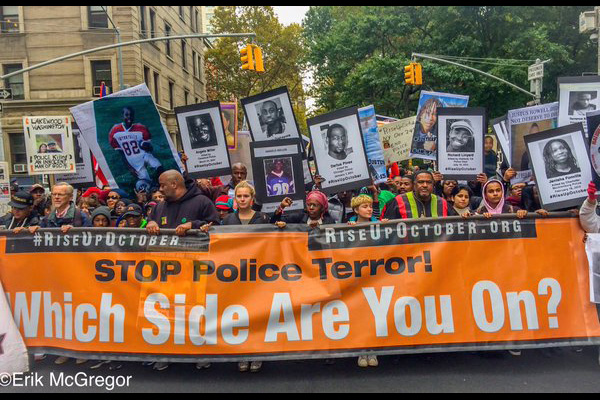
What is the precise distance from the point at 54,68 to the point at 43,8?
9.87 feet

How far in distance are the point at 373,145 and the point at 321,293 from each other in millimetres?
3444

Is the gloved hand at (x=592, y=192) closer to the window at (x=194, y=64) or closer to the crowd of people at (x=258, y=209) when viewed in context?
the crowd of people at (x=258, y=209)

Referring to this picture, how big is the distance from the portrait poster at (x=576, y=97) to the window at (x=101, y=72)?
24.4 metres

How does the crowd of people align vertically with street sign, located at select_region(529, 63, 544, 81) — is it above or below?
below

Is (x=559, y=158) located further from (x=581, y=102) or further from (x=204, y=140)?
(x=204, y=140)

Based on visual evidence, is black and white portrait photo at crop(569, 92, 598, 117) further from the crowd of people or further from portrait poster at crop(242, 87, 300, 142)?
A: portrait poster at crop(242, 87, 300, 142)

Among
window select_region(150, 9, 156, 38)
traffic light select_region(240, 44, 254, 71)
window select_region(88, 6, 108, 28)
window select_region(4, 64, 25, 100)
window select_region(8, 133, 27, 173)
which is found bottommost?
window select_region(8, 133, 27, 173)

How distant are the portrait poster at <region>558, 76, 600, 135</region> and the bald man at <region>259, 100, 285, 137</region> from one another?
10.8 ft

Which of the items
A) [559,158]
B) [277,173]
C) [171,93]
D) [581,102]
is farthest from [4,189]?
[171,93]

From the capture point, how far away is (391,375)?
4137 mm

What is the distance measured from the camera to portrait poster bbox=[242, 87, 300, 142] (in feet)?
19.5

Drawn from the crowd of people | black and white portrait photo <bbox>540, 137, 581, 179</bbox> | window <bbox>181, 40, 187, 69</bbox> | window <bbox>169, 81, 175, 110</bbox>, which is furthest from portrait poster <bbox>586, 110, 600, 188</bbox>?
window <bbox>181, 40, 187, 69</bbox>

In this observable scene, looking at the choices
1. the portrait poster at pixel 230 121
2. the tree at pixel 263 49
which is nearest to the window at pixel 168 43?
the tree at pixel 263 49

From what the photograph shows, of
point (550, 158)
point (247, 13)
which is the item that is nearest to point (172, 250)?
point (550, 158)
